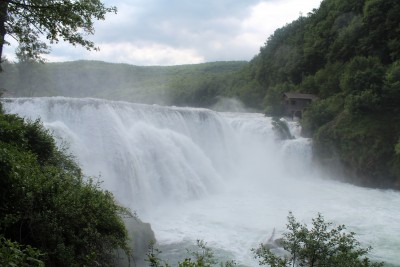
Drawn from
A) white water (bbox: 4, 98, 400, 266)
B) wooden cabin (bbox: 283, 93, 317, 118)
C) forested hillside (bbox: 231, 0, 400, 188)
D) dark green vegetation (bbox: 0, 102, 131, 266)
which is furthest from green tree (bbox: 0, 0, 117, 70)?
wooden cabin (bbox: 283, 93, 317, 118)

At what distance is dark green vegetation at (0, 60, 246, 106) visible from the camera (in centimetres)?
5484

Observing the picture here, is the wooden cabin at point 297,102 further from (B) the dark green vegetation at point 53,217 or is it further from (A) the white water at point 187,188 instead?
(B) the dark green vegetation at point 53,217

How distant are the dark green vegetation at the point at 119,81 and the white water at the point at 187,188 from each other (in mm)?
28678

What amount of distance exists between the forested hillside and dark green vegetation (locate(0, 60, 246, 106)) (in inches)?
416

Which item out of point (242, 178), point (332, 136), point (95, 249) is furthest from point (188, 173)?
point (95, 249)

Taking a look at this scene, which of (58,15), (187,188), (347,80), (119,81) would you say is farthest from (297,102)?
(119,81)

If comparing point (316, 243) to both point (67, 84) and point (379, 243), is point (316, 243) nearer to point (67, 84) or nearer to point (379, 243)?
point (379, 243)

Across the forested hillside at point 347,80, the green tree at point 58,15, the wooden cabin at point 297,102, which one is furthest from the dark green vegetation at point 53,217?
the wooden cabin at point 297,102

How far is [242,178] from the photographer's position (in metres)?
24.5

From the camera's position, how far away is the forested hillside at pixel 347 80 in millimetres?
Answer: 22422

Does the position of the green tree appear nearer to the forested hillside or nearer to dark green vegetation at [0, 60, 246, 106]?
the forested hillside

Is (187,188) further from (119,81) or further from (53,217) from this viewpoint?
(119,81)

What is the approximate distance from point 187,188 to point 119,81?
84.2 metres

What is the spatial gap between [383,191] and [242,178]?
861cm
